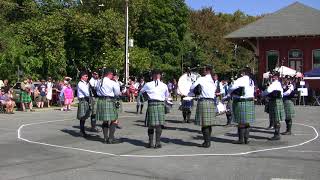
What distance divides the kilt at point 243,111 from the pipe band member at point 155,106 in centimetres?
175

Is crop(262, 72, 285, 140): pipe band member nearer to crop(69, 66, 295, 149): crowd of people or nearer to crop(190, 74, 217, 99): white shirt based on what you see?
crop(69, 66, 295, 149): crowd of people

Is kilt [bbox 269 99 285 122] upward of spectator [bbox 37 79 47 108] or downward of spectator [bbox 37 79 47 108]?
downward

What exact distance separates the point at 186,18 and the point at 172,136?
40.4 meters

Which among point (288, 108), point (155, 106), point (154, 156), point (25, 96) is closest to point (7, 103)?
point (25, 96)

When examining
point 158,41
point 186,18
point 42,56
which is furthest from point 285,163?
point 186,18

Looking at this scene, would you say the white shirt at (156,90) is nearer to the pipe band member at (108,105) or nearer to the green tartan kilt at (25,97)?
the pipe band member at (108,105)

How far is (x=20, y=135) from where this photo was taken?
1415 centimetres

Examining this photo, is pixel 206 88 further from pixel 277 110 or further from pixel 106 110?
pixel 277 110

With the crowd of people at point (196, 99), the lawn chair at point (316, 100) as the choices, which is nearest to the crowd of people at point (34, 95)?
the crowd of people at point (196, 99)

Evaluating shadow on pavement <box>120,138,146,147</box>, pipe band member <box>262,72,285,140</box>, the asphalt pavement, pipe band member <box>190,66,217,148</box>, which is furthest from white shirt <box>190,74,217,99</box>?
pipe band member <box>262,72,285,140</box>

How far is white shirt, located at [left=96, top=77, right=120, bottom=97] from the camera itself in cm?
1266

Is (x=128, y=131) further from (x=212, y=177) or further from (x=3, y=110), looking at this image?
(x=3, y=110)

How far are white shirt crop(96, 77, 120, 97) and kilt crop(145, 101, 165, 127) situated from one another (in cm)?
112

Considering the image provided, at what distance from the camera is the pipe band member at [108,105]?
12555mm
